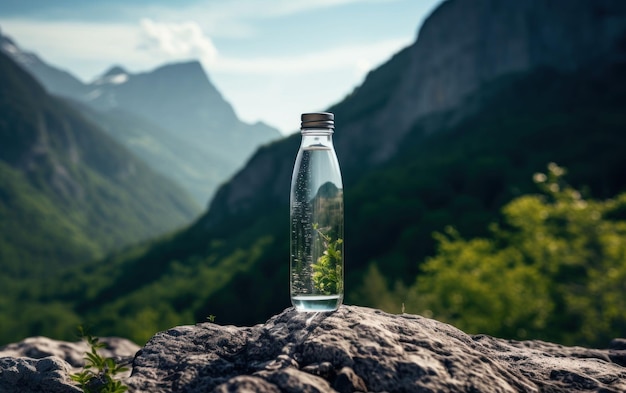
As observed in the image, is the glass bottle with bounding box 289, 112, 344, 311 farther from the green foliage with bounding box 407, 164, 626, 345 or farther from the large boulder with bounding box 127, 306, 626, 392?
the green foliage with bounding box 407, 164, 626, 345

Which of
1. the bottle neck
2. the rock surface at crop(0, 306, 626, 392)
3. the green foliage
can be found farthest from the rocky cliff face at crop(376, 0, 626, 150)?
the rock surface at crop(0, 306, 626, 392)

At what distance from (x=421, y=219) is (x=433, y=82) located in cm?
4298

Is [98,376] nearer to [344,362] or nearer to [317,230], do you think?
[344,362]

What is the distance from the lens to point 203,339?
10.6ft

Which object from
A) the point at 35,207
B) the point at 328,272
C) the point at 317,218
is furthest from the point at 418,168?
the point at 35,207

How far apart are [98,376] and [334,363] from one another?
1.37 meters

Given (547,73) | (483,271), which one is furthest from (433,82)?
(483,271)

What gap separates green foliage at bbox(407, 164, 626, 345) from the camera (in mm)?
17703

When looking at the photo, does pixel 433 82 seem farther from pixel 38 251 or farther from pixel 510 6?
pixel 38 251

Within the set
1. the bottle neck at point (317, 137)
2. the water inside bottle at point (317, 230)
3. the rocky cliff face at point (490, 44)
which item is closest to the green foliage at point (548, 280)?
the water inside bottle at point (317, 230)

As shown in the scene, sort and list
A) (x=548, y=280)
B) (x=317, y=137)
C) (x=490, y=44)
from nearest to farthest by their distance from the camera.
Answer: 1. (x=317, y=137)
2. (x=548, y=280)
3. (x=490, y=44)

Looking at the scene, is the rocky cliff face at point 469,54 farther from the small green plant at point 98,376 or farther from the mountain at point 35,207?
the small green plant at point 98,376

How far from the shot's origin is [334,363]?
8.96 ft

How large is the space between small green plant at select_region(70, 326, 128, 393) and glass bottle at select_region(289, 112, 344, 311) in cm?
126
